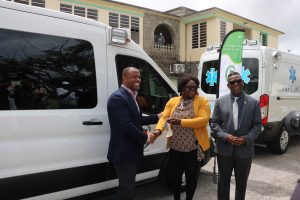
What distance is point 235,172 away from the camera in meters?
3.42

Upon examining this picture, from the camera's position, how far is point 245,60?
6.24 m

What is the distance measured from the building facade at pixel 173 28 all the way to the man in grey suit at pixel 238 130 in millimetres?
13787

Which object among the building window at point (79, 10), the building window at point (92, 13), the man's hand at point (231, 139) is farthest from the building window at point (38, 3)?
the man's hand at point (231, 139)

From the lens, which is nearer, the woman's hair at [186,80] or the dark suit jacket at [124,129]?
the dark suit jacket at [124,129]

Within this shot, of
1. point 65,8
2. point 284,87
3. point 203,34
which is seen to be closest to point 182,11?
point 203,34

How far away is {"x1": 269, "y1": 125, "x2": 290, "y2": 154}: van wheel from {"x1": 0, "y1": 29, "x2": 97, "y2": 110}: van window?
466 cm

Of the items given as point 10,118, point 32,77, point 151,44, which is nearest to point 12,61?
point 32,77

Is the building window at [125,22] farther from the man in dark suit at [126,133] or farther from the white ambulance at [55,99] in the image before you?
the man in dark suit at [126,133]

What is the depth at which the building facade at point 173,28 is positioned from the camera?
16984mm

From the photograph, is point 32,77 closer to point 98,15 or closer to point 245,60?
point 245,60

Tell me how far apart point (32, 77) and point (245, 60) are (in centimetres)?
453

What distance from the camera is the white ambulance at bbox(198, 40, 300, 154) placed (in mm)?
5988

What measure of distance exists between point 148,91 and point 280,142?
407 cm

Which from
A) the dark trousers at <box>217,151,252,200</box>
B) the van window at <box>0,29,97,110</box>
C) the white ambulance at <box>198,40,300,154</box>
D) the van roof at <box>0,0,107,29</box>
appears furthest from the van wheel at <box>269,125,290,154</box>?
the van roof at <box>0,0,107,29</box>
